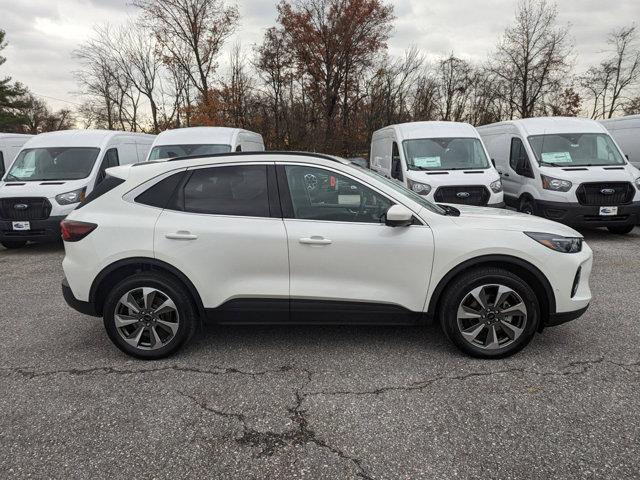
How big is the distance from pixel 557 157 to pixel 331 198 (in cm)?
692

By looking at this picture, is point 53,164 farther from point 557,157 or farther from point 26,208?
point 557,157

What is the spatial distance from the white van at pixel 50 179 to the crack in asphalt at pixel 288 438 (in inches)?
241

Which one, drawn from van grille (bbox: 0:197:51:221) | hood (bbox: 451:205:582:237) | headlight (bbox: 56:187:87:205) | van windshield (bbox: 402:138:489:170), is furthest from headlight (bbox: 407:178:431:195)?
van grille (bbox: 0:197:51:221)

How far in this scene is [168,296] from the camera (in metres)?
3.36

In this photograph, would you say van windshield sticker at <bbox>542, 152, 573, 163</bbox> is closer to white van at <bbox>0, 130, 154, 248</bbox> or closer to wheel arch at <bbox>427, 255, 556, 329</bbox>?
wheel arch at <bbox>427, 255, 556, 329</bbox>

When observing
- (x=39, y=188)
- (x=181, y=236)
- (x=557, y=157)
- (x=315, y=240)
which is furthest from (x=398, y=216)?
(x=39, y=188)

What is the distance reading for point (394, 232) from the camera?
327 centimetres

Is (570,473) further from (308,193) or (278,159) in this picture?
(278,159)

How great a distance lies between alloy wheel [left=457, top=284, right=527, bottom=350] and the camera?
10.8ft

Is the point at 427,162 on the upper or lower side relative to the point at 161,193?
upper

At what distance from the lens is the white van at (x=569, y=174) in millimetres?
7816

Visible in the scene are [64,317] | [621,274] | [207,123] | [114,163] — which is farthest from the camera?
[207,123]

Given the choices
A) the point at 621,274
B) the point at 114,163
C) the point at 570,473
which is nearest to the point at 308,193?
the point at 570,473

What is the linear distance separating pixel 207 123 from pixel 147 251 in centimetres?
2211
